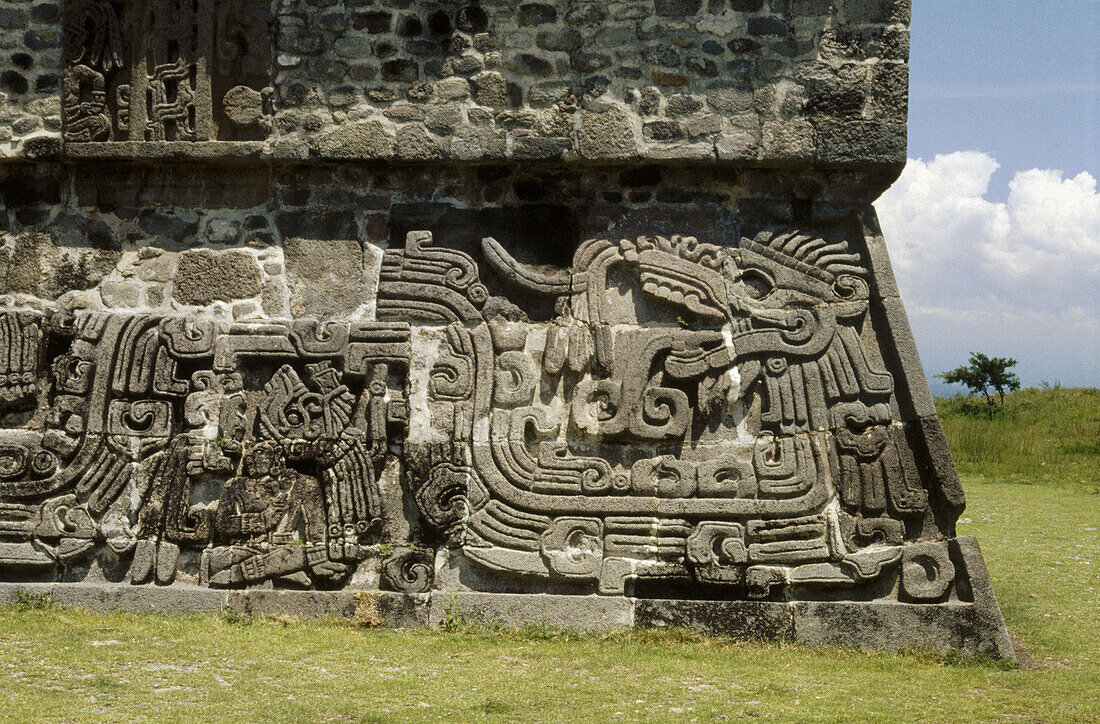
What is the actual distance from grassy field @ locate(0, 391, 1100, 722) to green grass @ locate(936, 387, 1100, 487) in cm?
551

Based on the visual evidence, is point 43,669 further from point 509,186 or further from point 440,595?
point 509,186

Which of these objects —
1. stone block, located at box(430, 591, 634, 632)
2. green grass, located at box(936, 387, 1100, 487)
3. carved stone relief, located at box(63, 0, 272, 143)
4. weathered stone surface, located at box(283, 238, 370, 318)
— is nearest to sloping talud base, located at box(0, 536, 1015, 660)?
stone block, located at box(430, 591, 634, 632)

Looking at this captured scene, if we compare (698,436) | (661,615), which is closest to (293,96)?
(698,436)

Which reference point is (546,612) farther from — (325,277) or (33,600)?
(33,600)

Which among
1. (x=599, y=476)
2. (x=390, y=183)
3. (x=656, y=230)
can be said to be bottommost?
(x=599, y=476)

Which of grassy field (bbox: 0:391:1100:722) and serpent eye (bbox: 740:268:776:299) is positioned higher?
serpent eye (bbox: 740:268:776:299)

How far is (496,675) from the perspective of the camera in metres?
4.73

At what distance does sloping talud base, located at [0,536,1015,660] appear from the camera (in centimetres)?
538

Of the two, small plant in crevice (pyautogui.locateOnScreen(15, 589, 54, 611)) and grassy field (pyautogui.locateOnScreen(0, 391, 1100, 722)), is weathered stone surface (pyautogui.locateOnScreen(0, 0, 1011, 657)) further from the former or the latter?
grassy field (pyautogui.locateOnScreen(0, 391, 1100, 722))

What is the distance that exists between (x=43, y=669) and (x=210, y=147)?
118 inches

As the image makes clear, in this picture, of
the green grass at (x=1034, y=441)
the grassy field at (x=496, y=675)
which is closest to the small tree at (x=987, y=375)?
the green grass at (x=1034, y=441)

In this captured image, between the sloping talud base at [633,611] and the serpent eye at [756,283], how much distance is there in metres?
1.71

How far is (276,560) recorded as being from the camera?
572cm

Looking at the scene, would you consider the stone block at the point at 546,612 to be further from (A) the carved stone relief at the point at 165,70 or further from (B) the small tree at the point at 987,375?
(B) the small tree at the point at 987,375
